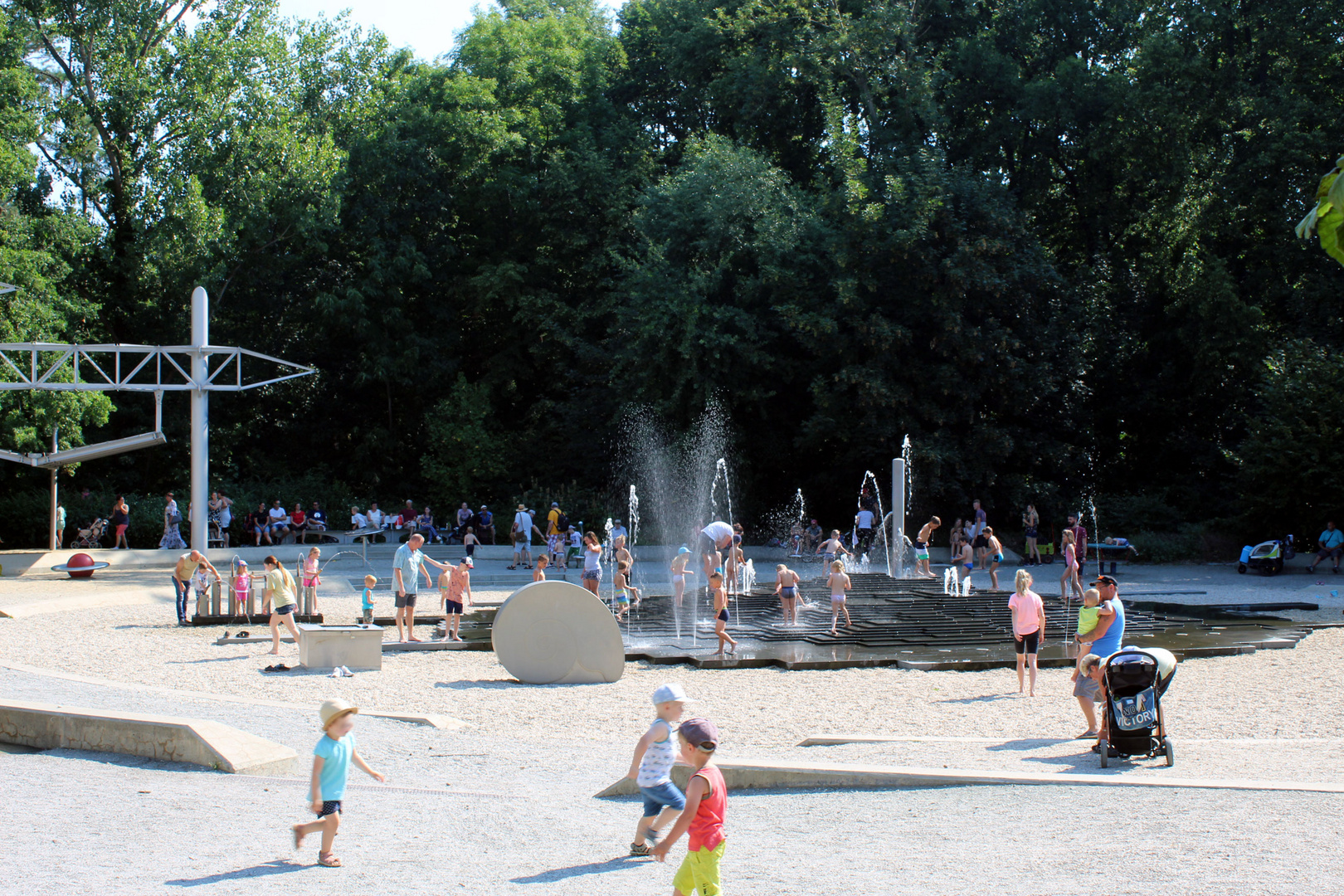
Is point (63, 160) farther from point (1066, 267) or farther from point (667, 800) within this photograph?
point (667, 800)

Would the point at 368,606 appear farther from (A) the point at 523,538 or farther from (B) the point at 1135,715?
(B) the point at 1135,715

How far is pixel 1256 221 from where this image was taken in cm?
3541

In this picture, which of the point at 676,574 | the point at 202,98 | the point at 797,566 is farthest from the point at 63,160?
→ the point at 676,574

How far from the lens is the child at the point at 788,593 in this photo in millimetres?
19250

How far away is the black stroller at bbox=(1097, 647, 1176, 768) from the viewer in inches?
355

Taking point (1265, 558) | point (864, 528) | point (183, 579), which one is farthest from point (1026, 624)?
point (864, 528)

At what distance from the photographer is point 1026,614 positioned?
13.4m

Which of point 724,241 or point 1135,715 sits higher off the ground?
point 724,241

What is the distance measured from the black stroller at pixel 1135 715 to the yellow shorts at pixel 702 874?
4684 millimetres

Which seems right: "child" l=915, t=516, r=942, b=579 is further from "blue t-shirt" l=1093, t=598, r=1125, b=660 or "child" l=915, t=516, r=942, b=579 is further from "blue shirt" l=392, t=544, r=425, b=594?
"blue t-shirt" l=1093, t=598, r=1125, b=660

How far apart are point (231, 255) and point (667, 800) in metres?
35.1

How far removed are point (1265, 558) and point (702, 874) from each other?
2723 cm

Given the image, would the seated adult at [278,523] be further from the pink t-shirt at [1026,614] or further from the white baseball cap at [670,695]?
the white baseball cap at [670,695]

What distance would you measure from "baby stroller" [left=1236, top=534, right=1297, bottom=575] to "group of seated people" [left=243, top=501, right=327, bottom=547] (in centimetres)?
2444
